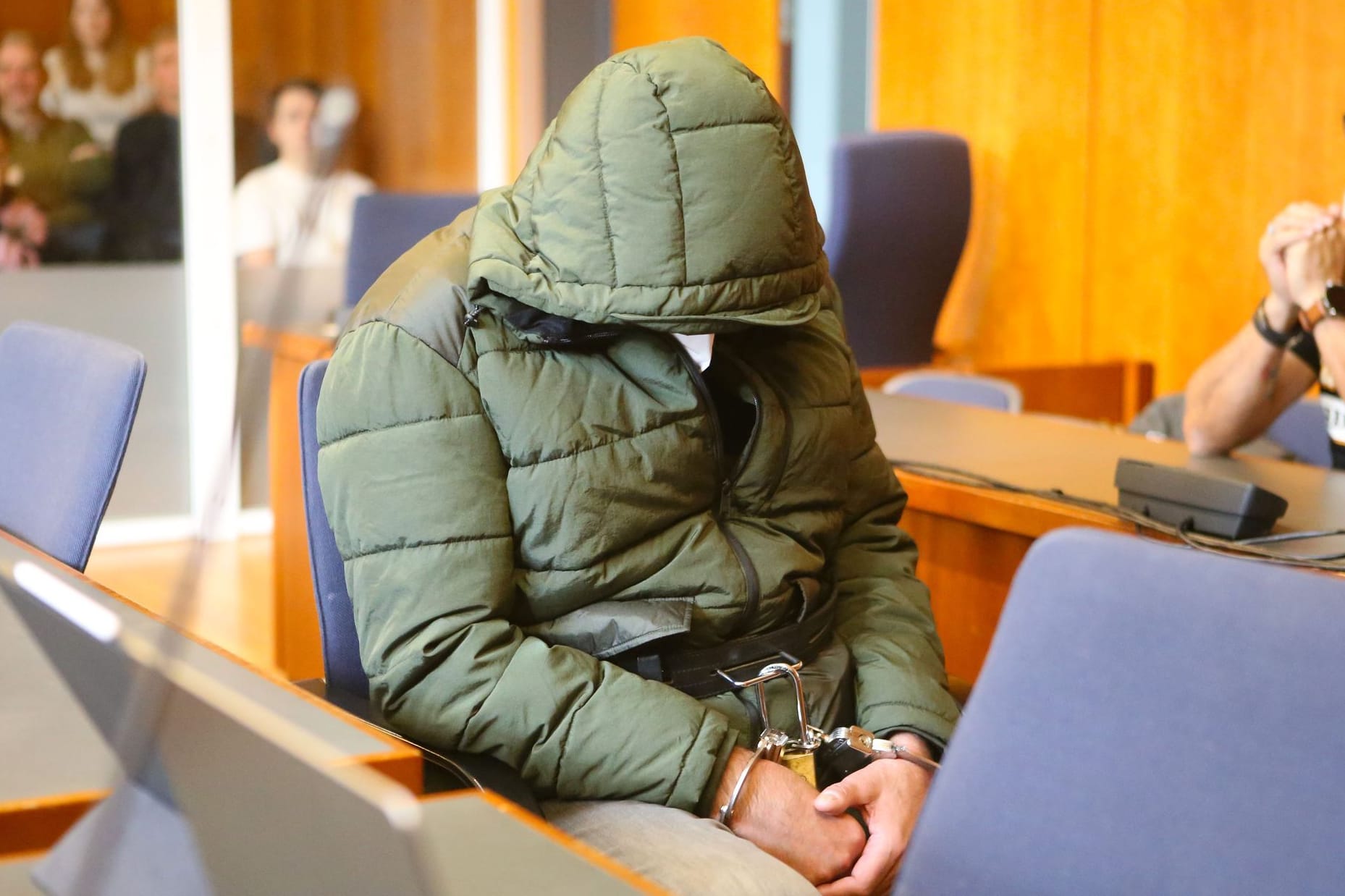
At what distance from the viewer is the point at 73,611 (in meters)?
0.63

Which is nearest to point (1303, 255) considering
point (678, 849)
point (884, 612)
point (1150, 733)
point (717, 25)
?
point (884, 612)

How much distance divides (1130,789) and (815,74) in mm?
4304

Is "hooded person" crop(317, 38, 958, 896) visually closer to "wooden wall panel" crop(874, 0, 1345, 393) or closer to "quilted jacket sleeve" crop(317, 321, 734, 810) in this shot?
"quilted jacket sleeve" crop(317, 321, 734, 810)

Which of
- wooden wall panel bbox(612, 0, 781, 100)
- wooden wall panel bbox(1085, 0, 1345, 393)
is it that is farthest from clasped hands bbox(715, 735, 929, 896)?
wooden wall panel bbox(612, 0, 781, 100)

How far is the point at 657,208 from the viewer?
1243 mm

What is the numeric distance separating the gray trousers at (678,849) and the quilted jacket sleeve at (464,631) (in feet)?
0.05

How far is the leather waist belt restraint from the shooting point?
1.31 metres

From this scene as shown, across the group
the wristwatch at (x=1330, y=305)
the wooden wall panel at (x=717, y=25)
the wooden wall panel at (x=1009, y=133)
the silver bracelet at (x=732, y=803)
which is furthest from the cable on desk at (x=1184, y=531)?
the wooden wall panel at (x=717, y=25)

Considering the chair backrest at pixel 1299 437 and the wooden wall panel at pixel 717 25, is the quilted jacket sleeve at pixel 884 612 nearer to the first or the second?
the chair backrest at pixel 1299 437

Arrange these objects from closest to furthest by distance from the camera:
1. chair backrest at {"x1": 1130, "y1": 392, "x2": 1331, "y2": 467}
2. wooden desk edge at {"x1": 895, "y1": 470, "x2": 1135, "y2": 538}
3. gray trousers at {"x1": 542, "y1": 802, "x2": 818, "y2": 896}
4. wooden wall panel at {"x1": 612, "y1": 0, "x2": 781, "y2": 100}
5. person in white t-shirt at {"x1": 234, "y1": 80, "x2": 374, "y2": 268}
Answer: person in white t-shirt at {"x1": 234, "y1": 80, "x2": 374, "y2": 268} → gray trousers at {"x1": 542, "y1": 802, "x2": 818, "y2": 896} → wooden desk edge at {"x1": 895, "y1": 470, "x2": 1135, "y2": 538} → chair backrest at {"x1": 1130, "y1": 392, "x2": 1331, "y2": 467} → wooden wall panel at {"x1": 612, "y1": 0, "x2": 781, "y2": 100}

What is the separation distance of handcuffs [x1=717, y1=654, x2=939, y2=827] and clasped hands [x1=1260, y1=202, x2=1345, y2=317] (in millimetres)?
1045

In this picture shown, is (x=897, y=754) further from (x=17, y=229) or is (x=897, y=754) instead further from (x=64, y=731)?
(x=17, y=229)

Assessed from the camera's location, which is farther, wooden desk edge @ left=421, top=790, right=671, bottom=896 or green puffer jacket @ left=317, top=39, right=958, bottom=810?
green puffer jacket @ left=317, top=39, right=958, bottom=810

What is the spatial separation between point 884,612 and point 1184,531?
0.34 metres
